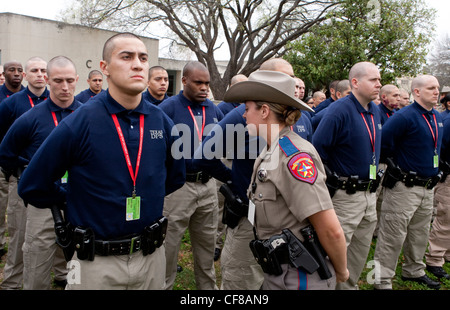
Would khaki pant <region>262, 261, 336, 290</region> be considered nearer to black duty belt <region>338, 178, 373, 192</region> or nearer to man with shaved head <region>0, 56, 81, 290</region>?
black duty belt <region>338, 178, 373, 192</region>

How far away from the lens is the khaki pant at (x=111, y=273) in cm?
248

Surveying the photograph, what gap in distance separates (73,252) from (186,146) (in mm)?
1925

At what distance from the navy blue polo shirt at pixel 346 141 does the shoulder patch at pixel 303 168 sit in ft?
6.45

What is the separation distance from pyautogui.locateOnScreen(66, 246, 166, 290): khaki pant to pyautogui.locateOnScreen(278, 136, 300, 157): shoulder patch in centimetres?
118

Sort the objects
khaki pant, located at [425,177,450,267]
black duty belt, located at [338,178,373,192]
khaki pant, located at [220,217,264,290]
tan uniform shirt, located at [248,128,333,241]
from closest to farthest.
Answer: tan uniform shirt, located at [248,128,333,241]
khaki pant, located at [220,217,264,290]
black duty belt, located at [338,178,373,192]
khaki pant, located at [425,177,450,267]

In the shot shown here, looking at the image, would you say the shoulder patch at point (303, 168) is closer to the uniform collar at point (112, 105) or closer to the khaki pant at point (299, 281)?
the khaki pant at point (299, 281)

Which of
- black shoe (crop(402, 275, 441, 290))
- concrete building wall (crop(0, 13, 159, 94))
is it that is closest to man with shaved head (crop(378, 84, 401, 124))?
black shoe (crop(402, 275, 441, 290))

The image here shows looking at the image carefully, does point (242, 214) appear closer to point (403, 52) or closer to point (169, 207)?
point (169, 207)

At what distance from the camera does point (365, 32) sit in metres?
13.8

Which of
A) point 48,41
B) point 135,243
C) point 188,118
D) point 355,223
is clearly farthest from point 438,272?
point 48,41

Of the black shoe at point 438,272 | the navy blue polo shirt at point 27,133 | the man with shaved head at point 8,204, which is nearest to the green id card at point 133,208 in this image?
the navy blue polo shirt at point 27,133

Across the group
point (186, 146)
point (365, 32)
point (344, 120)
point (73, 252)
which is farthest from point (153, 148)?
point (365, 32)

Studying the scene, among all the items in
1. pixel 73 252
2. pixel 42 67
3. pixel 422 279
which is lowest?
pixel 422 279

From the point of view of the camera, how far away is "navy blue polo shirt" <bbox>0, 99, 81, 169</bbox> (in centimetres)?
387
